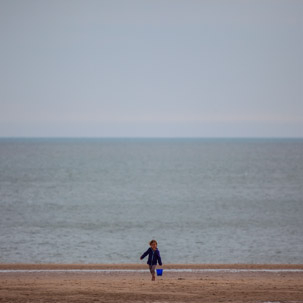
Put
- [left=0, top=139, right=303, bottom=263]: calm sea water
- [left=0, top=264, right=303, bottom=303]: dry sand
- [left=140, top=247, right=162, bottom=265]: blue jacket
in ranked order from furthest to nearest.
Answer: [left=0, top=139, right=303, bottom=263]: calm sea water
[left=140, top=247, right=162, bottom=265]: blue jacket
[left=0, top=264, right=303, bottom=303]: dry sand

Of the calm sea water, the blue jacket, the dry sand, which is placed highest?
the blue jacket

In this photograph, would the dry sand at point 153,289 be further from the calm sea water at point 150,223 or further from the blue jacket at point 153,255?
the calm sea water at point 150,223

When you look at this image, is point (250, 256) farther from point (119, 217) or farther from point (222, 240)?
point (119, 217)

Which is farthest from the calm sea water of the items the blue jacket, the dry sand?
the blue jacket

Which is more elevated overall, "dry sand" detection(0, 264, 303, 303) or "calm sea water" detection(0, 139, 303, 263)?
"dry sand" detection(0, 264, 303, 303)

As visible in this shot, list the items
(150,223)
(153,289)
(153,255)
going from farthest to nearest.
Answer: (150,223) → (153,255) → (153,289)

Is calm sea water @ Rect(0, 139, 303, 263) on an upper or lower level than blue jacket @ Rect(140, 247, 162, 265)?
lower

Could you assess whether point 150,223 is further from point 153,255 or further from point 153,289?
point 153,289

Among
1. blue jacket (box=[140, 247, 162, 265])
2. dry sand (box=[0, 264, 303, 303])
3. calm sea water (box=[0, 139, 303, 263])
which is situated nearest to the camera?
dry sand (box=[0, 264, 303, 303])

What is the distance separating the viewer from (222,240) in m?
32.3

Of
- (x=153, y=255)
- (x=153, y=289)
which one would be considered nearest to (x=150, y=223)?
(x=153, y=255)

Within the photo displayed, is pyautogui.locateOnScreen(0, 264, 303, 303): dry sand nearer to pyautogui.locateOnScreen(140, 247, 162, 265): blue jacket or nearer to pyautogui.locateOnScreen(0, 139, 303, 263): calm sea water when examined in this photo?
pyautogui.locateOnScreen(140, 247, 162, 265): blue jacket

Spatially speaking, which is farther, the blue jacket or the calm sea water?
the calm sea water

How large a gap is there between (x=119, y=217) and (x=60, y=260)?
658 inches
